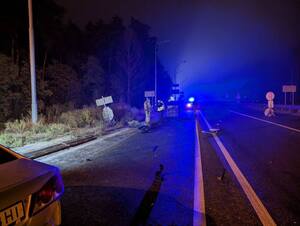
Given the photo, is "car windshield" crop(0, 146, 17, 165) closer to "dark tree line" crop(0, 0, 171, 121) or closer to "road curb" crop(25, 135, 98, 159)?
"road curb" crop(25, 135, 98, 159)

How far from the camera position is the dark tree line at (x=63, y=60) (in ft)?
58.9

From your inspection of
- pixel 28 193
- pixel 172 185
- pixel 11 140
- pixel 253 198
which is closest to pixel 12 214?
pixel 28 193

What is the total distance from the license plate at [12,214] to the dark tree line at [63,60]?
16.1 m

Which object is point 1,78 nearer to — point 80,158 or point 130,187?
point 80,158

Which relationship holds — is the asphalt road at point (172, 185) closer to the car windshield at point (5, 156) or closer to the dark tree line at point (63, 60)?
the car windshield at point (5, 156)

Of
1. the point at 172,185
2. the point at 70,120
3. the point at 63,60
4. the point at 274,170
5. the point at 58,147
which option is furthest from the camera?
the point at 63,60

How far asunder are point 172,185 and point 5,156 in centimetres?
321

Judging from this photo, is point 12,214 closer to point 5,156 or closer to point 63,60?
point 5,156

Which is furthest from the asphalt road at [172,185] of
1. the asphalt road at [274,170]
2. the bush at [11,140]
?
the bush at [11,140]

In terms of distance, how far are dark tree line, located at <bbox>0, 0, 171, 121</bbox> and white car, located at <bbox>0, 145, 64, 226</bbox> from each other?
15.5 m

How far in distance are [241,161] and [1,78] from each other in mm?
15324

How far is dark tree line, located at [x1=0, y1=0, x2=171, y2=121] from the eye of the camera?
1795cm

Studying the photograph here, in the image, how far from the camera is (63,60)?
3294cm

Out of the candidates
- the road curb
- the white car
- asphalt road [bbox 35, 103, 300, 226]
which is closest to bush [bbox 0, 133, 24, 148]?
the road curb
